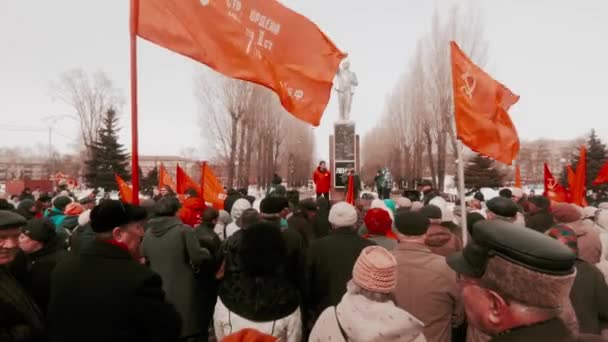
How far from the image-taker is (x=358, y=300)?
6.71 ft

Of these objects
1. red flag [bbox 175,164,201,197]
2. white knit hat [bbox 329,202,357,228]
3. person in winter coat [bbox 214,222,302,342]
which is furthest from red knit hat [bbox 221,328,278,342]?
red flag [bbox 175,164,201,197]

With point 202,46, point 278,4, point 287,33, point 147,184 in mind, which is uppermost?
point 278,4

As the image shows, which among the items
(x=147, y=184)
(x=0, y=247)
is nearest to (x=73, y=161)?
(x=147, y=184)

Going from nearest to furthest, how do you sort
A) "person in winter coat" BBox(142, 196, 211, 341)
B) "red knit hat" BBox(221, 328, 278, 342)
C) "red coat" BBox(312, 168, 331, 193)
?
1. "red knit hat" BBox(221, 328, 278, 342)
2. "person in winter coat" BBox(142, 196, 211, 341)
3. "red coat" BBox(312, 168, 331, 193)

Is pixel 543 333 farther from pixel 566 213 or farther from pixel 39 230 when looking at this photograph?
pixel 566 213

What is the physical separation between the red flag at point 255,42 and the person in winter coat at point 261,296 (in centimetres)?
198

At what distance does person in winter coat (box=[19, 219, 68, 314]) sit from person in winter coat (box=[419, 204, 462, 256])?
120 inches

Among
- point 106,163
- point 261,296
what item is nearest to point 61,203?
point 261,296

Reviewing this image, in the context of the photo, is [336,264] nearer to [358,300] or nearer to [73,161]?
[358,300]

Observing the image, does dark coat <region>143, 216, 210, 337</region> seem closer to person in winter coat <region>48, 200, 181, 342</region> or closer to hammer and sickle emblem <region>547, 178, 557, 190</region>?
person in winter coat <region>48, 200, 181, 342</region>

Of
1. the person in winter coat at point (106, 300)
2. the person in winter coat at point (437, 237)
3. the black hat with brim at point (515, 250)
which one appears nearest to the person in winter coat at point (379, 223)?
the person in winter coat at point (437, 237)

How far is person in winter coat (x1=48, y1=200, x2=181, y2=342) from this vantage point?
6.72 ft

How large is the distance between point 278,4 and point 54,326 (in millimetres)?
3536

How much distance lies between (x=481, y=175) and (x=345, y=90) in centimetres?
1486
